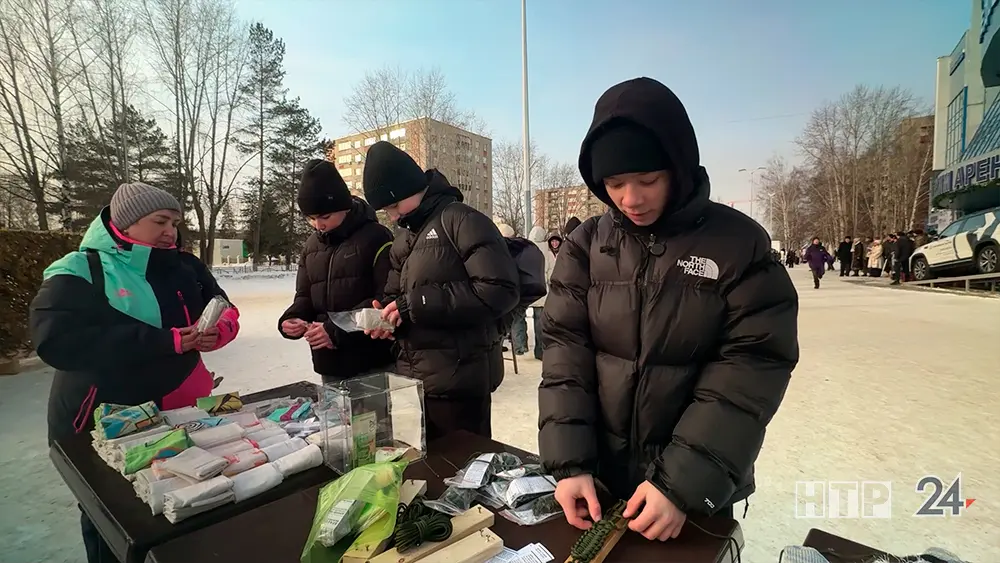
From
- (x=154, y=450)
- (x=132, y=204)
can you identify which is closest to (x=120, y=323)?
(x=132, y=204)

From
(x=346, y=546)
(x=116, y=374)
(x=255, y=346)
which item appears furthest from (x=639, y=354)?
(x=255, y=346)

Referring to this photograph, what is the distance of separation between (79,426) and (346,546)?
64.8 inches

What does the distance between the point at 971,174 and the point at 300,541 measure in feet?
81.4

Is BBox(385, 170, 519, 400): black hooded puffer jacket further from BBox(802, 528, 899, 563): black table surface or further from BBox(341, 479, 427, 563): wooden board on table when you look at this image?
BBox(802, 528, 899, 563): black table surface

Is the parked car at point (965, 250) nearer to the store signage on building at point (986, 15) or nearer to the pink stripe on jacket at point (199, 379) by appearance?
the store signage on building at point (986, 15)

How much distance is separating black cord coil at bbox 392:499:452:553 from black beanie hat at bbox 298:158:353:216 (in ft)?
5.93

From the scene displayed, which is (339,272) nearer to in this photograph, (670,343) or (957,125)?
(670,343)

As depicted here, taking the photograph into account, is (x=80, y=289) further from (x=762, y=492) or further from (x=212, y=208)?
(x=212, y=208)

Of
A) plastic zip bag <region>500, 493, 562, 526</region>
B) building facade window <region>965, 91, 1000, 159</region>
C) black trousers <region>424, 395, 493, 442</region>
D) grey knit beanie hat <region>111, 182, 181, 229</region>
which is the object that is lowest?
black trousers <region>424, 395, 493, 442</region>

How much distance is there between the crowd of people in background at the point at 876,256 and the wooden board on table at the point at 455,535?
58.0ft

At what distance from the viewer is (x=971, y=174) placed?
18.0m

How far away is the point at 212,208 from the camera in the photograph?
22234 mm

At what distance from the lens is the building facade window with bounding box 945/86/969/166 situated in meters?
21.3

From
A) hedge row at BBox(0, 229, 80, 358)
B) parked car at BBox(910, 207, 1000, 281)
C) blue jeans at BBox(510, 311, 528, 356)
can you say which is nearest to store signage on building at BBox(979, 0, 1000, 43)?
parked car at BBox(910, 207, 1000, 281)
